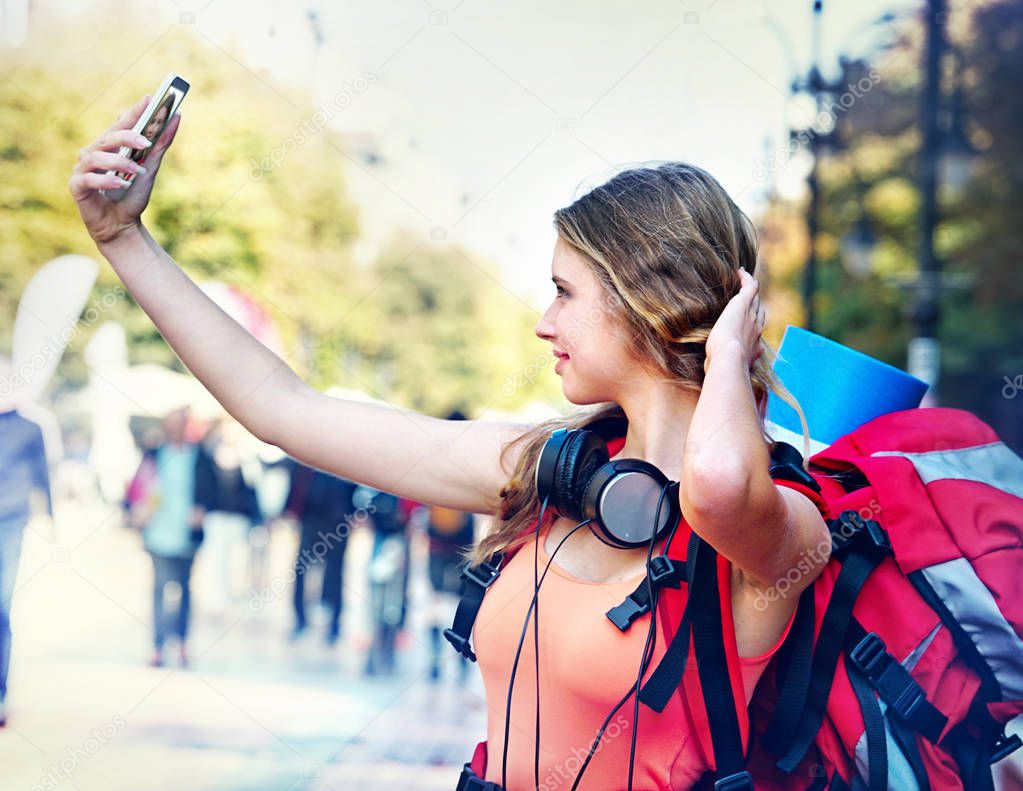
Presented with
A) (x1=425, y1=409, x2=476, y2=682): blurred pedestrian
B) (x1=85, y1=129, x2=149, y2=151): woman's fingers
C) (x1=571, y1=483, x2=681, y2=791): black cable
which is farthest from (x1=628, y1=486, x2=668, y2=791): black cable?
(x1=425, y1=409, x2=476, y2=682): blurred pedestrian

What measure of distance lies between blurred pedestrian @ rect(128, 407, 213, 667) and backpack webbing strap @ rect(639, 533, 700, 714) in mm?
7333

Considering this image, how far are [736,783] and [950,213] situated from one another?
21.3 meters

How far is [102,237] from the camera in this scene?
191 centimetres

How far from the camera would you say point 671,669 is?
1.66 meters

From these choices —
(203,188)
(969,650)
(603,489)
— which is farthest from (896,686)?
(203,188)

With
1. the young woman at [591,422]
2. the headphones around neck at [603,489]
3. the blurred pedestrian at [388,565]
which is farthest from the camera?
the blurred pedestrian at [388,565]

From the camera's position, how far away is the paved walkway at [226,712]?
5.51 metres

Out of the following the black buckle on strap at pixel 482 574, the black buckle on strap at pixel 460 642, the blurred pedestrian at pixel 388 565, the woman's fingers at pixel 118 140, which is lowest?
the blurred pedestrian at pixel 388 565

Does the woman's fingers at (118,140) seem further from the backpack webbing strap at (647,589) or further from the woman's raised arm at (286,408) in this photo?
the backpack webbing strap at (647,589)

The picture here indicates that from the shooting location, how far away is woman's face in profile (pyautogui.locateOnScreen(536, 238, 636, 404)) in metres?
1.84

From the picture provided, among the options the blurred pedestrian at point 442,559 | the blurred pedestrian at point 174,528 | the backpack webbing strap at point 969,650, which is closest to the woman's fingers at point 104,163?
the backpack webbing strap at point 969,650

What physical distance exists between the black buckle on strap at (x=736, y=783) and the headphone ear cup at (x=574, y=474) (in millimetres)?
435

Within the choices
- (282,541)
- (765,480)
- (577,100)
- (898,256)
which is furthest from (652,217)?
(898,256)

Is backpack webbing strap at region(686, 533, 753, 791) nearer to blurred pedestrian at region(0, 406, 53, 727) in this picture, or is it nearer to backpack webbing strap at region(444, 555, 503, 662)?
backpack webbing strap at region(444, 555, 503, 662)
